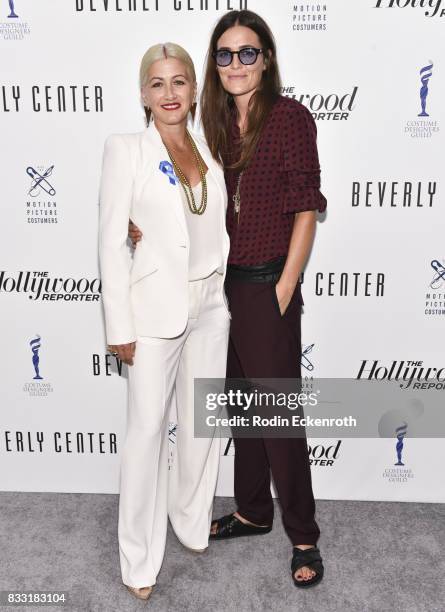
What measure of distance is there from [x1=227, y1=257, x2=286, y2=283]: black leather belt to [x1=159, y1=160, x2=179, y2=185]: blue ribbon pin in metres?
0.41

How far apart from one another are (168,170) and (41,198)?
926 millimetres

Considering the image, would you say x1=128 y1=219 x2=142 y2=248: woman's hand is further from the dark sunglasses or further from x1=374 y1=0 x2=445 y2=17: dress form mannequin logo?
x1=374 y1=0 x2=445 y2=17: dress form mannequin logo

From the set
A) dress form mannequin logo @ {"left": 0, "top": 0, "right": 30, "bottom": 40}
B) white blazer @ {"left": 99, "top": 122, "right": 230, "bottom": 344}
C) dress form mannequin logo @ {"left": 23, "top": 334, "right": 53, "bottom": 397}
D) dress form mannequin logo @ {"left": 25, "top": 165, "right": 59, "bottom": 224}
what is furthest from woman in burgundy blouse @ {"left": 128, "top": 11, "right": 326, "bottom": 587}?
dress form mannequin logo @ {"left": 23, "top": 334, "right": 53, "bottom": 397}

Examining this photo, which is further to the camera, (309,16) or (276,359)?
(309,16)

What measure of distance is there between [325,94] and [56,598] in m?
2.30

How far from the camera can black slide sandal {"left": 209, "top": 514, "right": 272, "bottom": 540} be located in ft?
9.34

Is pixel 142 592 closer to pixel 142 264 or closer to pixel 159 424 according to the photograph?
pixel 159 424

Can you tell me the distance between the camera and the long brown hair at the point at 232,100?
7.46 feet

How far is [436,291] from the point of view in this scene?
2930mm

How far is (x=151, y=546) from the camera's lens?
253 cm

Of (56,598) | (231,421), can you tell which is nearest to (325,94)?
(231,421)
